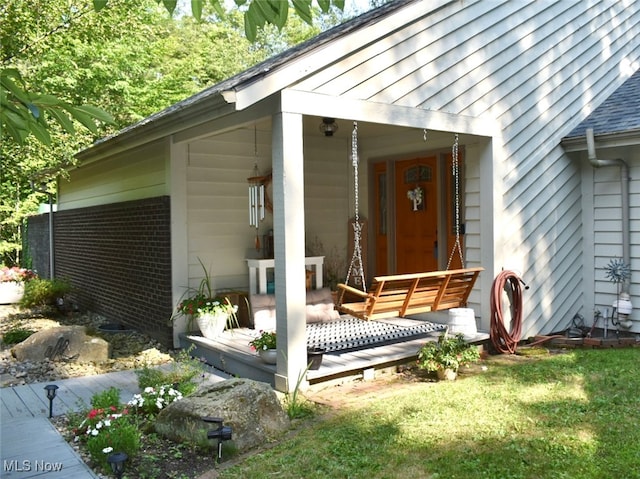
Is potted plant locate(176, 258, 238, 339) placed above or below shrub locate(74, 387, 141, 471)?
above

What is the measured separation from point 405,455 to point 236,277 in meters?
4.11

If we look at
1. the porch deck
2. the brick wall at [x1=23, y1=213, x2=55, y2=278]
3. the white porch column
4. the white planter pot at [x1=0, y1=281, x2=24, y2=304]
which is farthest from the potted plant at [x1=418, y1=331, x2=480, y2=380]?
the brick wall at [x1=23, y1=213, x2=55, y2=278]

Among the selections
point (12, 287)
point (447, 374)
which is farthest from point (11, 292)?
point (447, 374)

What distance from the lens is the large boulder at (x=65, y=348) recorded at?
6.37 meters

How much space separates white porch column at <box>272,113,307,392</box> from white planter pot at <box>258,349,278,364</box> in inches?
7.3

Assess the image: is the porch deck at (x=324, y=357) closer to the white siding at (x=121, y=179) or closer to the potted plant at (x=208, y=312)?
the potted plant at (x=208, y=312)

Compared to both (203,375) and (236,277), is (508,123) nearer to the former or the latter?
(236,277)

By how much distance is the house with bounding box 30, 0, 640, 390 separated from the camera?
5.04 metres

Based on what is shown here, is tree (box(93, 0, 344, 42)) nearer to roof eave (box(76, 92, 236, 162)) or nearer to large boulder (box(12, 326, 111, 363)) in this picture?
roof eave (box(76, 92, 236, 162))

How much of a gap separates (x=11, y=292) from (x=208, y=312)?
7034 mm

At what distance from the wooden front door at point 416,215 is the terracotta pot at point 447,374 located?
2.65 meters

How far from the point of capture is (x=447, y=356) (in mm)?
5238

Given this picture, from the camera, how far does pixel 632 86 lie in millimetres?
7902

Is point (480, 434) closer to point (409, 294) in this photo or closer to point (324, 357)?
point (409, 294)
